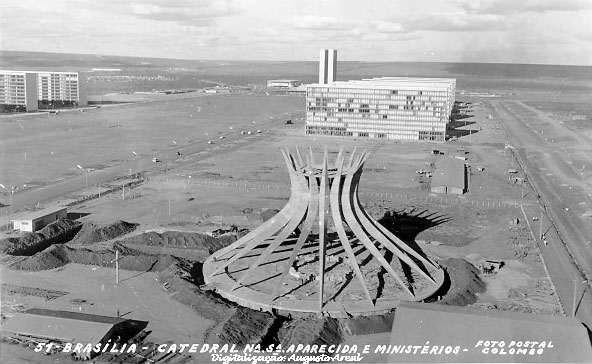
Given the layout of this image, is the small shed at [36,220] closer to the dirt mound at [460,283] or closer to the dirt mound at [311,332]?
the dirt mound at [311,332]

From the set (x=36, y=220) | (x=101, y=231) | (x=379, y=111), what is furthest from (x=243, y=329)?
(x=379, y=111)

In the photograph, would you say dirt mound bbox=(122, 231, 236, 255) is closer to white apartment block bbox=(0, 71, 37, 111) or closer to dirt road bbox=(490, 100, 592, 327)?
dirt road bbox=(490, 100, 592, 327)

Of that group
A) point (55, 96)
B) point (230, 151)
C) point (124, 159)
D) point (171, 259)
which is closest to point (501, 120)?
point (230, 151)

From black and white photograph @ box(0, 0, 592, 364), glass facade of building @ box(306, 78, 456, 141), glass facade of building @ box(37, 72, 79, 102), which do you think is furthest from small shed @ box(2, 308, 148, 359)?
glass facade of building @ box(37, 72, 79, 102)

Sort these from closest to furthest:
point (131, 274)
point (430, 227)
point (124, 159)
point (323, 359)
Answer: point (323, 359) < point (131, 274) < point (430, 227) < point (124, 159)

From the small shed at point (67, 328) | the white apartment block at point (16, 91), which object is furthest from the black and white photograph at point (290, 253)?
the white apartment block at point (16, 91)

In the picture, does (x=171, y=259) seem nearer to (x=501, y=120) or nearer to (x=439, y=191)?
(x=439, y=191)

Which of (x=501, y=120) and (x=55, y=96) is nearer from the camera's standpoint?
(x=501, y=120)
